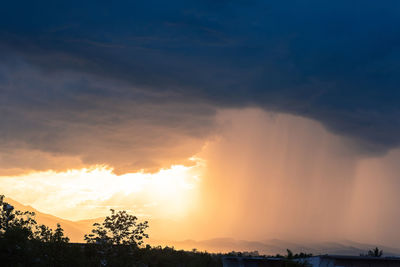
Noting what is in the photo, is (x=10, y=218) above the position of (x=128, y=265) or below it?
above

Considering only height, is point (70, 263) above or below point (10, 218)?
below

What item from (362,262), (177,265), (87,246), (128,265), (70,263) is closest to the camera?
(362,262)

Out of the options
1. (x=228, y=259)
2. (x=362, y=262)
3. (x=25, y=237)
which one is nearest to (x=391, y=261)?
(x=362, y=262)

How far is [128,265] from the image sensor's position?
62281 millimetres

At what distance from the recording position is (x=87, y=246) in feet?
221

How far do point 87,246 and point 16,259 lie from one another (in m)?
14.5

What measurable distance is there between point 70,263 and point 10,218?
10858mm

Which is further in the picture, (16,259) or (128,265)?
(128,265)

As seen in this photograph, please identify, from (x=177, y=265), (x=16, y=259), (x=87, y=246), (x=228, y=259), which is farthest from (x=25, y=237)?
(x=177, y=265)

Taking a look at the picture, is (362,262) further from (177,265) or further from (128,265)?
(177,265)

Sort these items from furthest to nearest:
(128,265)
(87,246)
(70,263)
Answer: (87,246) < (128,265) < (70,263)

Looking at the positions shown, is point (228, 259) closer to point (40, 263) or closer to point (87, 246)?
point (87, 246)

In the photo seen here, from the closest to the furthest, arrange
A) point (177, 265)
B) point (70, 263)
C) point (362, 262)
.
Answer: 1. point (362, 262)
2. point (70, 263)
3. point (177, 265)

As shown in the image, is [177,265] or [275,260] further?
[177,265]
